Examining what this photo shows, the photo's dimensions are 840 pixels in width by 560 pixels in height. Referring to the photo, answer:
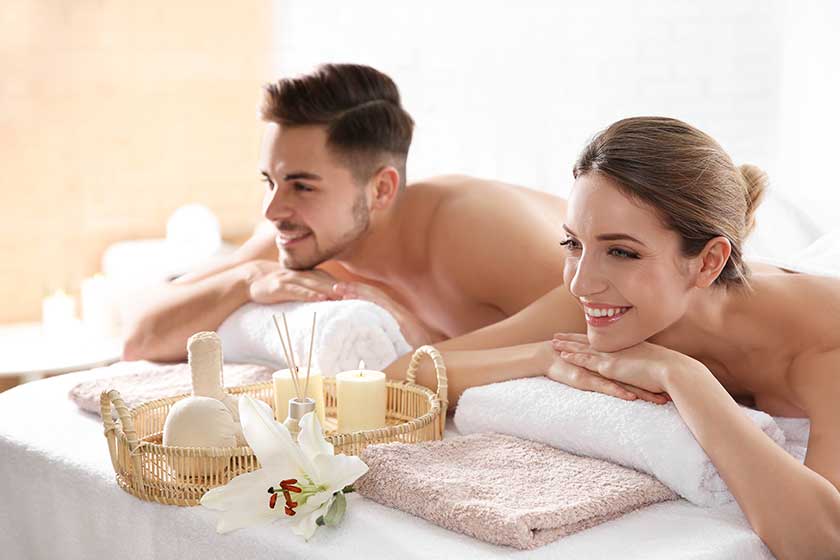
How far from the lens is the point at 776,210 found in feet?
7.43

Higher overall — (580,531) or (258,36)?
(258,36)

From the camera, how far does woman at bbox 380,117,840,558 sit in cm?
142

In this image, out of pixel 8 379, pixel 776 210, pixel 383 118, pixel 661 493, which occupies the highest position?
pixel 383 118

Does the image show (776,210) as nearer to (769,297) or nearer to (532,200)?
(532,200)

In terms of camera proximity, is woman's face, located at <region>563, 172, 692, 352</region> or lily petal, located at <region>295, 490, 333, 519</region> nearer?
lily petal, located at <region>295, 490, 333, 519</region>

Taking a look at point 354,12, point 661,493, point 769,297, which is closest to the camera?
point 661,493

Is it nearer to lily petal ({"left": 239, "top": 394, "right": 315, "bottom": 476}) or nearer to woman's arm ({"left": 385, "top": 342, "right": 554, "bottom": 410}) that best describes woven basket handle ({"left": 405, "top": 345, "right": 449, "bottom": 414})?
woman's arm ({"left": 385, "top": 342, "right": 554, "bottom": 410})

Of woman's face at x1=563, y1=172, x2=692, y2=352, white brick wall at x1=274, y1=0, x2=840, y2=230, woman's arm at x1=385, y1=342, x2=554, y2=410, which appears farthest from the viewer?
white brick wall at x1=274, y1=0, x2=840, y2=230

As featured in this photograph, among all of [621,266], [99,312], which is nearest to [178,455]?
[621,266]

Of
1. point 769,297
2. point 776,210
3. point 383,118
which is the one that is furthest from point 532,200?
point 769,297

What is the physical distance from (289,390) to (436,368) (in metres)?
0.23

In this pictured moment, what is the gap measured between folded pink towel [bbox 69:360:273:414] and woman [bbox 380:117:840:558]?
1.92 feet

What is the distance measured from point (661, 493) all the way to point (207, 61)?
2.93 m

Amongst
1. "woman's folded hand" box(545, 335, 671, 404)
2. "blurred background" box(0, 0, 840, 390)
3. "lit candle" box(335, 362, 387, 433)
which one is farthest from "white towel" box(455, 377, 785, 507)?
"blurred background" box(0, 0, 840, 390)
